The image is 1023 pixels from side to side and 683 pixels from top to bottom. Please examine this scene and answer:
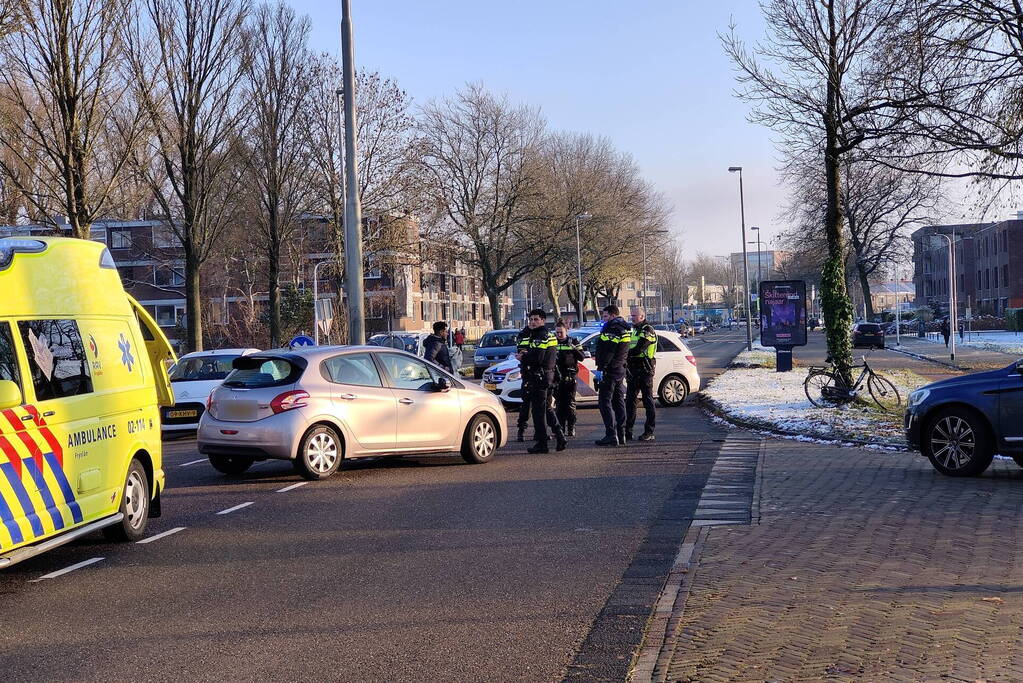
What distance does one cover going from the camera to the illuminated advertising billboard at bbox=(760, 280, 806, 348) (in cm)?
3086

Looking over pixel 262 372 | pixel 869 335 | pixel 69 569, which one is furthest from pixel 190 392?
pixel 869 335

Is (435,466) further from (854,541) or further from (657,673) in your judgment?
(657,673)

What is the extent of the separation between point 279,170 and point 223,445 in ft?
77.0

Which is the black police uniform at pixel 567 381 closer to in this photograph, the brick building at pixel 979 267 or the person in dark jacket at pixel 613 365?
the person in dark jacket at pixel 613 365

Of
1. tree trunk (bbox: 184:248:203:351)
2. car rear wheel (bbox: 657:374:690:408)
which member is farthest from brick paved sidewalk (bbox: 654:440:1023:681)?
tree trunk (bbox: 184:248:203:351)

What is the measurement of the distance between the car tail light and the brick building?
71.9 m

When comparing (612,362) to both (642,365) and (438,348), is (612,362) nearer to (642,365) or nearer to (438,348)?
(642,365)

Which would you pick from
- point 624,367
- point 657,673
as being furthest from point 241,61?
point 657,673

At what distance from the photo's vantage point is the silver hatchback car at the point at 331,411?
1232 cm

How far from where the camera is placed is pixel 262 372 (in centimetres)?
1265

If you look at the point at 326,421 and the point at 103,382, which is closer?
the point at 103,382

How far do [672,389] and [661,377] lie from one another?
1.22ft

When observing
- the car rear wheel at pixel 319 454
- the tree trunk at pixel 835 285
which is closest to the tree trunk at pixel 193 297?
the tree trunk at pixel 835 285

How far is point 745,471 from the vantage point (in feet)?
41.1
